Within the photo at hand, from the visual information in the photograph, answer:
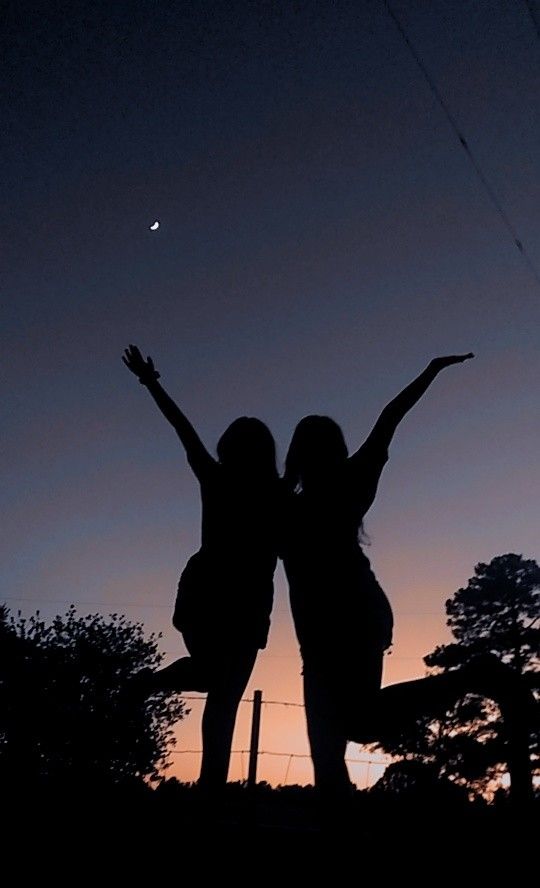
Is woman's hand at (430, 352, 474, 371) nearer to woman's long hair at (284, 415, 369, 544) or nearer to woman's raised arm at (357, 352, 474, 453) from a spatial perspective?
woman's raised arm at (357, 352, 474, 453)

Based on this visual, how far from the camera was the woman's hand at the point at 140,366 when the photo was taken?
3328mm

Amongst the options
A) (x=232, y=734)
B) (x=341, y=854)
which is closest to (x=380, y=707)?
(x=341, y=854)

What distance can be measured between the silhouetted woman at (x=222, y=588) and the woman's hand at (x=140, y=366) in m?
0.04

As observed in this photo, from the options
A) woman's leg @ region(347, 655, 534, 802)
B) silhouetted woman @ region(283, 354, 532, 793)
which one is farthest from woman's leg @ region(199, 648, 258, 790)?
woman's leg @ region(347, 655, 534, 802)

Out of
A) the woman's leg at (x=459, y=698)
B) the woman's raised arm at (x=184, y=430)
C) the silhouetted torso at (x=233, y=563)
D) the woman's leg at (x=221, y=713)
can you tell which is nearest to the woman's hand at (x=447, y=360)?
the silhouetted torso at (x=233, y=563)

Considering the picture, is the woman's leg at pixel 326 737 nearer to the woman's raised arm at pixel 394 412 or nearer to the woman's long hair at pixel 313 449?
the woman's long hair at pixel 313 449

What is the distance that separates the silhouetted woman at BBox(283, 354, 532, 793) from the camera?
251 centimetres

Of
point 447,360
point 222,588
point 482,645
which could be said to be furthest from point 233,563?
point 482,645

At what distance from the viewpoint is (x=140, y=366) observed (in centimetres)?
335

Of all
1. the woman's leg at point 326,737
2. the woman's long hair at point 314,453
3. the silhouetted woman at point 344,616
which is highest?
the woman's long hair at point 314,453

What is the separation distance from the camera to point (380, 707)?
8.25 ft

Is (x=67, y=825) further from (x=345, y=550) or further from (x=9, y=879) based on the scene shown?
(x=345, y=550)

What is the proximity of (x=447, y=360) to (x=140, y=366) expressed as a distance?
137cm

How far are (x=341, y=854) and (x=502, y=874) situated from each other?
1.72 ft
